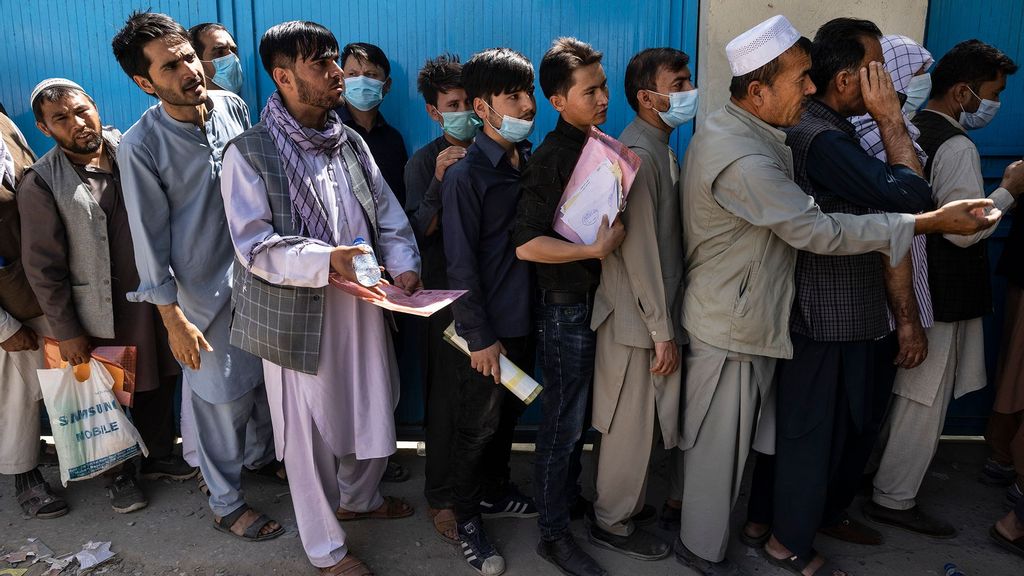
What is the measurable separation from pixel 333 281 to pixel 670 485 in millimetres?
1771

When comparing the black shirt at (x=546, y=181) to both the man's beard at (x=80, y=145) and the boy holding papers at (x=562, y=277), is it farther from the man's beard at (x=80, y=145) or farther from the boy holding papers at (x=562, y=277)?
the man's beard at (x=80, y=145)

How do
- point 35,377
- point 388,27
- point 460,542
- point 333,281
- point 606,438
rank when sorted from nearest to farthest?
point 333,281 → point 606,438 → point 460,542 → point 35,377 → point 388,27

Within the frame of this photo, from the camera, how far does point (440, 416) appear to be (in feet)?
10.2

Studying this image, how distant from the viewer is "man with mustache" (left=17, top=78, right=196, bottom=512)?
120 inches

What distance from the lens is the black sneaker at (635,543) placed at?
2.91m

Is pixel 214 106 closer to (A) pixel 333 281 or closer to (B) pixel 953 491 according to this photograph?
(A) pixel 333 281

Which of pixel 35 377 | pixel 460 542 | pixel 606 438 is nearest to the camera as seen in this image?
pixel 606 438

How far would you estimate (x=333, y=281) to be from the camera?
2.41m

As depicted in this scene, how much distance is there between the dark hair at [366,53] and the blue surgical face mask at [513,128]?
1.11 m

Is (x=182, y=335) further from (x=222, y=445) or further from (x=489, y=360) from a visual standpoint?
(x=489, y=360)

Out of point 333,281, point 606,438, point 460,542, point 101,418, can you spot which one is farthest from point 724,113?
point 101,418

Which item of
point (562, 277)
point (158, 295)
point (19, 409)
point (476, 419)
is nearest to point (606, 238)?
point (562, 277)

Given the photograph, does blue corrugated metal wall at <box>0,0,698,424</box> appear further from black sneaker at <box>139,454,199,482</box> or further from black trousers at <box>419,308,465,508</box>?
black sneaker at <box>139,454,199,482</box>

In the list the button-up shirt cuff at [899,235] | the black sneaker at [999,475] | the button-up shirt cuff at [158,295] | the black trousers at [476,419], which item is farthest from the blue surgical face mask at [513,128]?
the black sneaker at [999,475]
